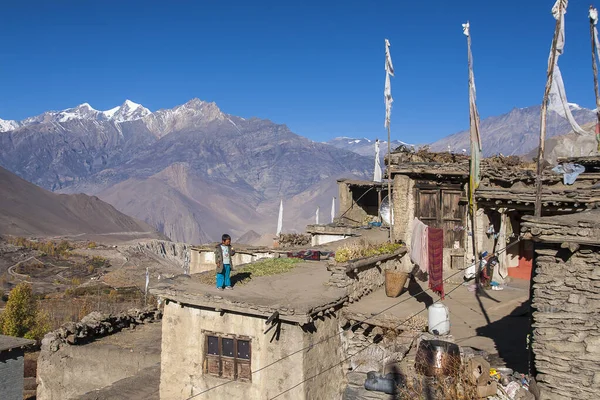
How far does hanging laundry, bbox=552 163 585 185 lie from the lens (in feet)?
54.2

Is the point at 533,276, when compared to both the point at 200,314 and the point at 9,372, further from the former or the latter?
the point at 9,372

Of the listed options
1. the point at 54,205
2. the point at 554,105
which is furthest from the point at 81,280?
the point at 54,205

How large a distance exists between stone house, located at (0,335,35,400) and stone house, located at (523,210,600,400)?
14775mm

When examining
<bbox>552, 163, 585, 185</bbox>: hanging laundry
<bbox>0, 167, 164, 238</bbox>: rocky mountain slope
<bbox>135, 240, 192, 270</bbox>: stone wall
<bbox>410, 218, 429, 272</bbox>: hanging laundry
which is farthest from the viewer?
<bbox>0, 167, 164, 238</bbox>: rocky mountain slope

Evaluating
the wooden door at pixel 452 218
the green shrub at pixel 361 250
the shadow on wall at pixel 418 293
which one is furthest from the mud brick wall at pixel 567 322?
the wooden door at pixel 452 218

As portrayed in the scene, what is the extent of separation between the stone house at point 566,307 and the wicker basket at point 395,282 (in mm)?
7003

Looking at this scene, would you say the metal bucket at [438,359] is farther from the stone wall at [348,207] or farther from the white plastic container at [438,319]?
the stone wall at [348,207]

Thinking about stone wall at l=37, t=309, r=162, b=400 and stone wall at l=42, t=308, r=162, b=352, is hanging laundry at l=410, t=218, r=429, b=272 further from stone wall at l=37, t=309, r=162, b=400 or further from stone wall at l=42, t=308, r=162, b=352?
stone wall at l=42, t=308, r=162, b=352

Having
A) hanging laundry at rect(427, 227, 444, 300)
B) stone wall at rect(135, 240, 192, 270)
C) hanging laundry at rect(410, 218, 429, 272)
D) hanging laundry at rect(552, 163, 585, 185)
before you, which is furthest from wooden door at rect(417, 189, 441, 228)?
stone wall at rect(135, 240, 192, 270)

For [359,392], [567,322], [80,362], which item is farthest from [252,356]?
[80,362]

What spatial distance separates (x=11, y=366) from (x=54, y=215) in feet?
326

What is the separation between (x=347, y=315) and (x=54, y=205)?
377 feet

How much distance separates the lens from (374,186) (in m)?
28.2

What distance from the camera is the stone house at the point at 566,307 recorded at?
7.14 m
